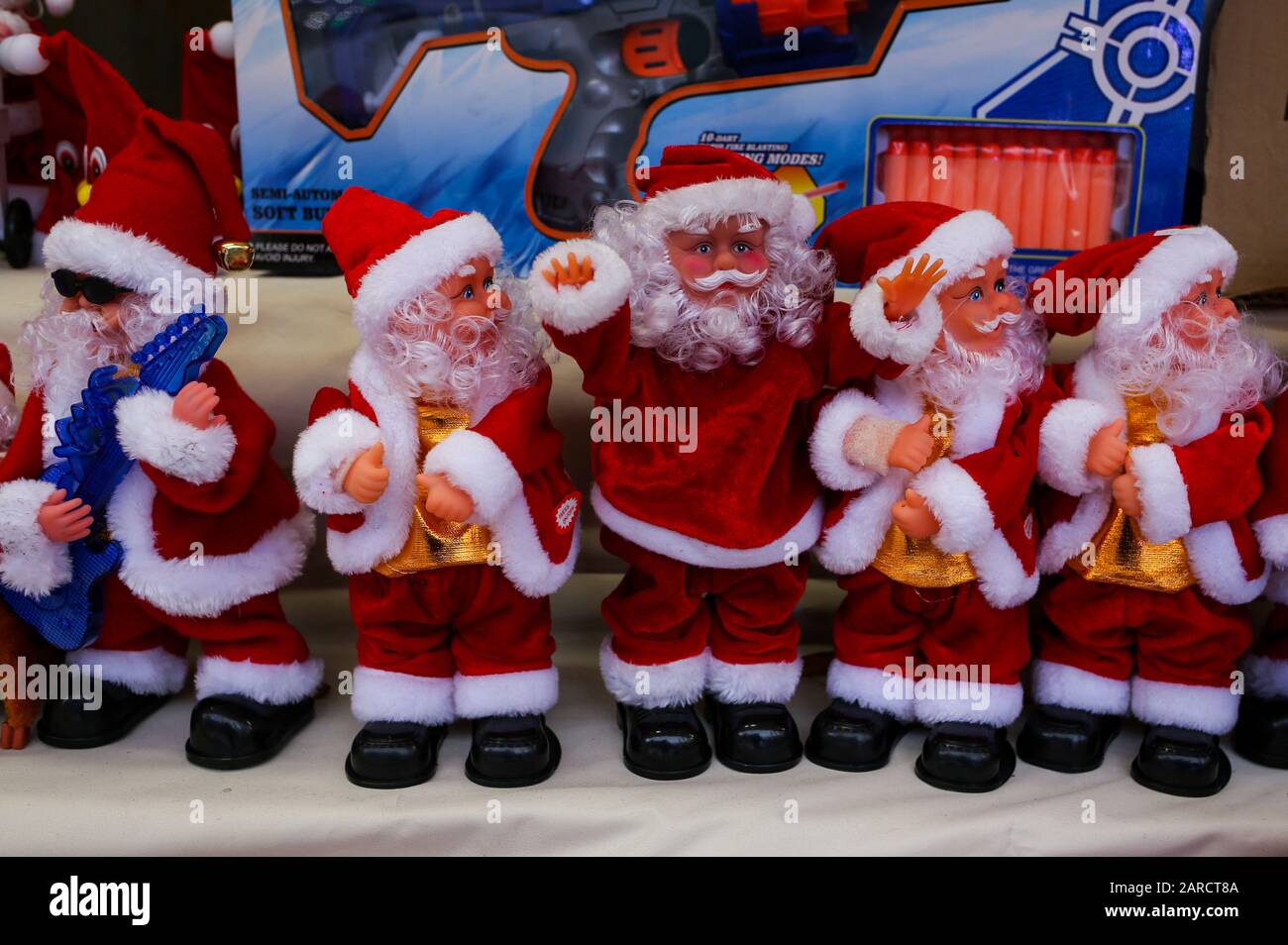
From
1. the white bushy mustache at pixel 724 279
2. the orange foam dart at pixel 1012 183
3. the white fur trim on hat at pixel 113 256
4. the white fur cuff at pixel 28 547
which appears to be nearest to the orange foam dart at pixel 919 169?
the orange foam dart at pixel 1012 183

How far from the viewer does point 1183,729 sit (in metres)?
1.74

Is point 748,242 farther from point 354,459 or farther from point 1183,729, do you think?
point 1183,729

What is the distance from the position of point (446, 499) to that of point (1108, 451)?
89 centimetres

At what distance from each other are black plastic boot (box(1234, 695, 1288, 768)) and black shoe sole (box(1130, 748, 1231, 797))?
0.07 metres

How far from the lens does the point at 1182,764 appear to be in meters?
1.70

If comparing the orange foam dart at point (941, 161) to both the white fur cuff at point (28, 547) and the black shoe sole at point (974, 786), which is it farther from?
the white fur cuff at point (28, 547)

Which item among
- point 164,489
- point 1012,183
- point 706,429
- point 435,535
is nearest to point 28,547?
point 164,489

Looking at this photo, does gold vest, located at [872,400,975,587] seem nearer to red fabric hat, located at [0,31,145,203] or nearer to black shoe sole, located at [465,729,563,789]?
black shoe sole, located at [465,729,563,789]

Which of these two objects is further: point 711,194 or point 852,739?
point 852,739

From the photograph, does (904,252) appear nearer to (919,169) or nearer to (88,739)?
(919,169)

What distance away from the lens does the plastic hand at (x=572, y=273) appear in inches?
60.2

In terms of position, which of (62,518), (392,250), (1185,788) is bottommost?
(1185,788)

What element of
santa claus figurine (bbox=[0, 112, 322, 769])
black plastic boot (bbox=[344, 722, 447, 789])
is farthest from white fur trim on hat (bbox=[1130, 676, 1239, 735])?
santa claus figurine (bbox=[0, 112, 322, 769])

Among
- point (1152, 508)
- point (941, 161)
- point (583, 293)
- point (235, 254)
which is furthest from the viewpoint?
point (941, 161)
